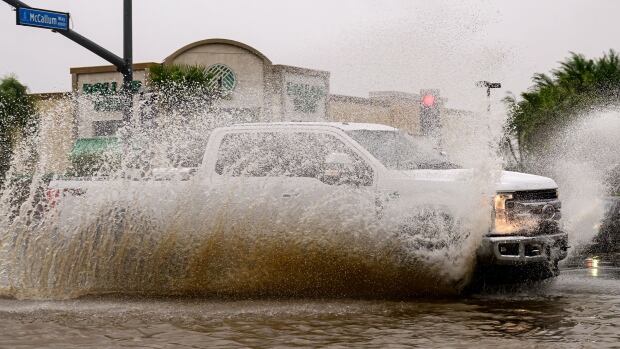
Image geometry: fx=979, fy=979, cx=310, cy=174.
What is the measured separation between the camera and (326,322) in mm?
7781

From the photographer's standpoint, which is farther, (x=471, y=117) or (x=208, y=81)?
(x=208, y=81)

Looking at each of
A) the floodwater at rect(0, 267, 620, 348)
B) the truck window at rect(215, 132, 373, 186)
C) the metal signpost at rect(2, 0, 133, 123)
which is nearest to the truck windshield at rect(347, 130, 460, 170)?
the truck window at rect(215, 132, 373, 186)

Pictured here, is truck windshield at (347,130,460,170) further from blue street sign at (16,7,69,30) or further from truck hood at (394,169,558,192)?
blue street sign at (16,7,69,30)

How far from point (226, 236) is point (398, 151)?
193cm

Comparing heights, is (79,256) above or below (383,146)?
below

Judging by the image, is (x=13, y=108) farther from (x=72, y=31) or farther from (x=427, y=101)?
(x=427, y=101)

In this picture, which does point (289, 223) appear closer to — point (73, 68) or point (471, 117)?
point (471, 117)

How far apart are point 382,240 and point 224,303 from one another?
1.58 m

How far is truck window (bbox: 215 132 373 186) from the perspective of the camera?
9.42 meters

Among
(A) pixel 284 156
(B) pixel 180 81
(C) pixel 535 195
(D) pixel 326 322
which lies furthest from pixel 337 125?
(B) pixel 180 81

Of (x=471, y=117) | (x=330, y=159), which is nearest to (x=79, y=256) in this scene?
(x=330, y=159)

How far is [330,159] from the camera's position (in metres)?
9.36

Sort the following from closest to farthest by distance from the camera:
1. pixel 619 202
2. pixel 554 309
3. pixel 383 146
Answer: pixel 554 309, pixel 383 146, pixel 619 202

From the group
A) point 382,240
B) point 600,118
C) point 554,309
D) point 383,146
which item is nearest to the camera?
point 554,309
